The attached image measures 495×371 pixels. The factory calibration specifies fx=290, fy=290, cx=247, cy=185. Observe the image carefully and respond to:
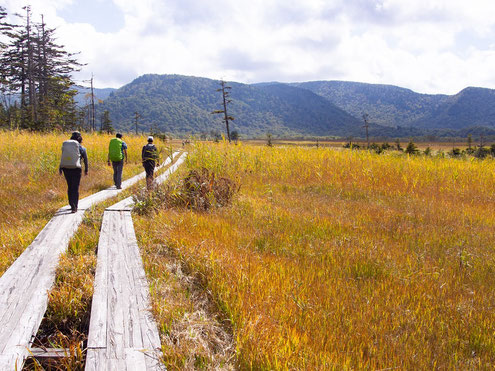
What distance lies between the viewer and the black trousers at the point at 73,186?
600cm

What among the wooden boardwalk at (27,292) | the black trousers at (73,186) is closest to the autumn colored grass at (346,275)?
the wooden boardwalk at (27,292)

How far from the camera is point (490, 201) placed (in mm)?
7094

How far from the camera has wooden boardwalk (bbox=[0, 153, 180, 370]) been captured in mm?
2123

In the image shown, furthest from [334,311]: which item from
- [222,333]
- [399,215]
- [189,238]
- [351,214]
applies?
[399,215]

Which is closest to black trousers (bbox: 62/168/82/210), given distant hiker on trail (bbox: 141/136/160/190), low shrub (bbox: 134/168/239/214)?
low shrub (bbox: 134/168/239/214)

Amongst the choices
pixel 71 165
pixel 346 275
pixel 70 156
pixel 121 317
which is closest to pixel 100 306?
pixel 121 317

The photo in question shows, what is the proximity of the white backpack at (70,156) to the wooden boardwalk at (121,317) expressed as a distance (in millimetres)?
3123

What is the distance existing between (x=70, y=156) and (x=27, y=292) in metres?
4.17

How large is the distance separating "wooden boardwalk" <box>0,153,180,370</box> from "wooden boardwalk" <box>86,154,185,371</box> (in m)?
0.46

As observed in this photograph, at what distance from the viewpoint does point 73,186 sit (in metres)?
6.17

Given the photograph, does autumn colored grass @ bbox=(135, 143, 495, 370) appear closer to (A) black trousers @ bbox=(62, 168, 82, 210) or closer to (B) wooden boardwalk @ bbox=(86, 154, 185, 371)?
(B) wooden boardwalk @ bbox=(86, 154, 185, 371)

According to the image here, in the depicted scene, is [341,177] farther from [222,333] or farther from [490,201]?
[222,333]

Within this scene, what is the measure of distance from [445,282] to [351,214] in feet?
8.90

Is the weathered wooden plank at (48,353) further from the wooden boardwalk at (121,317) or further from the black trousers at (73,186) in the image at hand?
the black trousers at (73,186)
